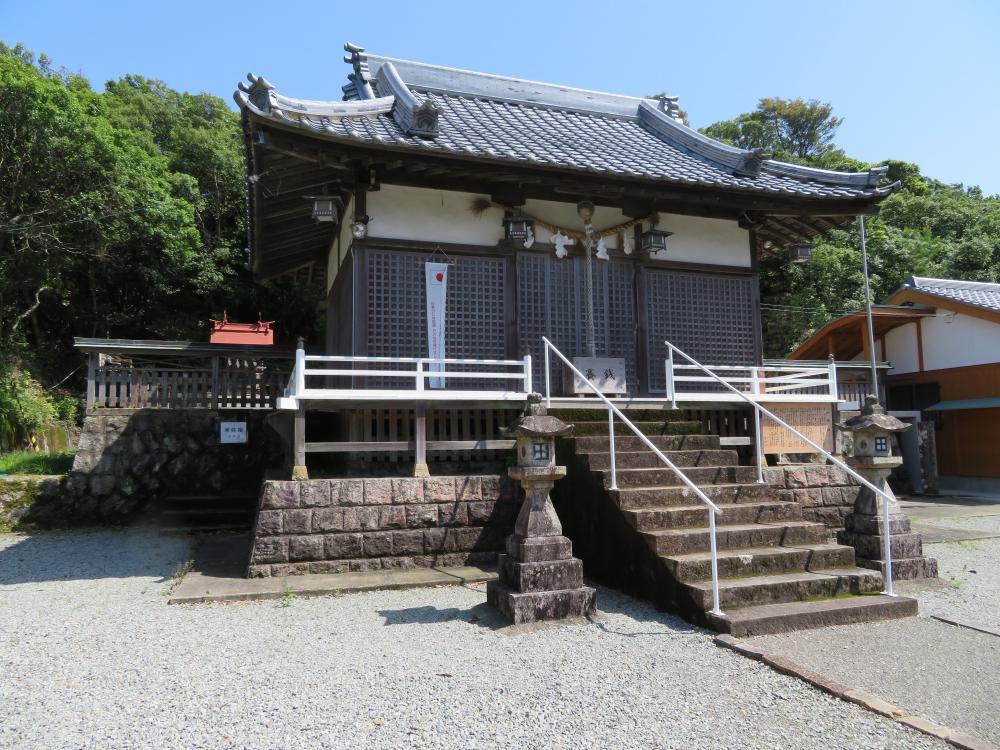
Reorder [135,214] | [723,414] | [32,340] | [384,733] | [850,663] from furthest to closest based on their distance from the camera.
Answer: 1. [32,340]
2. [135,214]
3. [723,414]
4. [850,663]
5. [384,733]

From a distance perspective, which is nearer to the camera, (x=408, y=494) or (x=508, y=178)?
(x=408, y=494)

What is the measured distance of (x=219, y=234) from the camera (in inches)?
1003

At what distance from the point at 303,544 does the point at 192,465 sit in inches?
250

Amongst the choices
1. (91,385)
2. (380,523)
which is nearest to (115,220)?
(91,385)

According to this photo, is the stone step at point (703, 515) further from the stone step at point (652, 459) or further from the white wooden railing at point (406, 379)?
the white wooden railing at point (406, 379)

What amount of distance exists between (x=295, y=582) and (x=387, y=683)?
297 cm

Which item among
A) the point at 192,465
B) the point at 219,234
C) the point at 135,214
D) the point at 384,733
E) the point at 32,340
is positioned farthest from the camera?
the point at 219,234

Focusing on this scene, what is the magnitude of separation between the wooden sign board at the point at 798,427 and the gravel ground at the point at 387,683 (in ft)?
13.9

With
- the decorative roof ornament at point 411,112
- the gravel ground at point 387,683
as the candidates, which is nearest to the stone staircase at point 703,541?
the gravel ground at point 387,683

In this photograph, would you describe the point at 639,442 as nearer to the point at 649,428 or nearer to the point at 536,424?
the point at 649,428

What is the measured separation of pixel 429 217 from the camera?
30.9 feet

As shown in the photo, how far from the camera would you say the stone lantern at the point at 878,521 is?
710cm

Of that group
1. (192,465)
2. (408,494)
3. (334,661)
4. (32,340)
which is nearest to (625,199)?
(408,494)

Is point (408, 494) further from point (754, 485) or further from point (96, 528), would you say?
point (96, 528)
